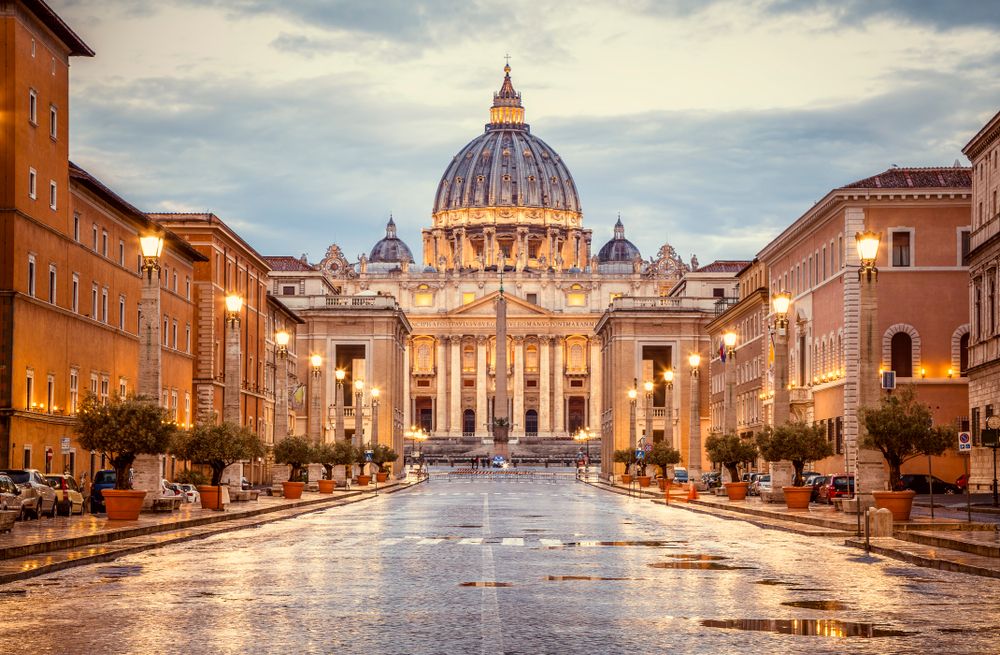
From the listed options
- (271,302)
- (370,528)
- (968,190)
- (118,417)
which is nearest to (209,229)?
(271,302)

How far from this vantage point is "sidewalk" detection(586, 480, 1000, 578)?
2506 cm

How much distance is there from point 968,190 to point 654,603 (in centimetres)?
5769

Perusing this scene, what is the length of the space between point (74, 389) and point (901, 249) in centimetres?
3732

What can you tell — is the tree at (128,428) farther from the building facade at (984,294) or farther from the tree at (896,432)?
the building facade at (984,294)

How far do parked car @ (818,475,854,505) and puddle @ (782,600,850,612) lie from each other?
3569 centimetres

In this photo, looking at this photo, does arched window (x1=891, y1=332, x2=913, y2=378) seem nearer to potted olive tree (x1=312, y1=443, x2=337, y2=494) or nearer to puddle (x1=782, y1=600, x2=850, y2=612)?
potted olive tree (x1=312, y1=443, x2=337, y2=494)

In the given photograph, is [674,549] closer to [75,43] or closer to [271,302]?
[75,43]

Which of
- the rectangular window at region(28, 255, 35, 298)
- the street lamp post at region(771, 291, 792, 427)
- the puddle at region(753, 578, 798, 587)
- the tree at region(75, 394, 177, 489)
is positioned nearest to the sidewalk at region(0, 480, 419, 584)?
the tree at region(75, 394, 177, 489)

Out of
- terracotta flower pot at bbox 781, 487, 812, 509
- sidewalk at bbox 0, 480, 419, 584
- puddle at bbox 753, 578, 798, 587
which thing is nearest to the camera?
puddle at bbox 753, 578, 798, 587

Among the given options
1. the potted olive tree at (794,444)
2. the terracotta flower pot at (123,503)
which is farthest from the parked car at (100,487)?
the potted olive tree at (794,444)

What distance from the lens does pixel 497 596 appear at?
1902cm

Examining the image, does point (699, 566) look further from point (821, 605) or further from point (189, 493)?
point (189, 493)

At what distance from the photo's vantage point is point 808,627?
16.0 metres

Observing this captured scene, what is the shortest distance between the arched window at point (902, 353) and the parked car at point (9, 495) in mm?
44382
